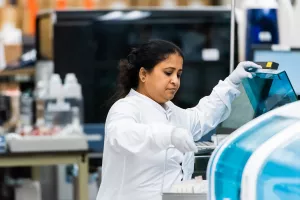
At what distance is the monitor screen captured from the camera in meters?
3.41

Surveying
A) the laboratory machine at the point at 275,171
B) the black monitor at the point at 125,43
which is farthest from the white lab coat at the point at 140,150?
the black monitor at the point at 125,43

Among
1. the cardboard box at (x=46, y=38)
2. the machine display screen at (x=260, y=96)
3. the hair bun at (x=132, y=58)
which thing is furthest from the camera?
the cardboard box at (x=46, y=38)

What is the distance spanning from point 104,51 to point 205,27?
78 centimetres

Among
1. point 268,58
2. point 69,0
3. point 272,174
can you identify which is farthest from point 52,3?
point 272,174

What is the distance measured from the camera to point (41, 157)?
489 cm

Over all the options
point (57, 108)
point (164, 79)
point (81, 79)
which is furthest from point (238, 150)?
point (81, 79)

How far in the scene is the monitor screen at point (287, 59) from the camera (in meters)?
3.41

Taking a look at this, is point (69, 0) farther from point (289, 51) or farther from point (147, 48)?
point (147, 48)

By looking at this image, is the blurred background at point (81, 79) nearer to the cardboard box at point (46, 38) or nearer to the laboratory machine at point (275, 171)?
the cardboard box at point (46, 38)

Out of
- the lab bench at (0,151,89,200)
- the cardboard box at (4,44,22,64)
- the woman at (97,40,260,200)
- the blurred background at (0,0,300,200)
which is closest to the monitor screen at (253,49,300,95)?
the woman at (97,40,260,200)

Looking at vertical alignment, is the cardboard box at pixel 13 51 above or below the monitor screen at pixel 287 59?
below

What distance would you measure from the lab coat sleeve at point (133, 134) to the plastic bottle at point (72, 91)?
3088 mm

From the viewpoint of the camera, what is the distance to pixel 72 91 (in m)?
5.53

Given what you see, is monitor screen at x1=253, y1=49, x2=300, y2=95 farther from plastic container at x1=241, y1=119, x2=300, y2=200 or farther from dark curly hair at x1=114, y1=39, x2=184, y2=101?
plastic container at x1=241, y1=119, x2=300, y2=200
